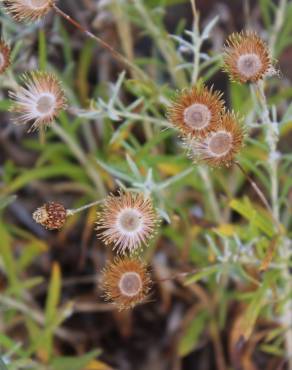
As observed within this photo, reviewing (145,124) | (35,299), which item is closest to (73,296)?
(35,299)

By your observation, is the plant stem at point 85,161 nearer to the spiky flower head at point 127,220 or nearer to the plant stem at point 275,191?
the plant stem at point 275,191

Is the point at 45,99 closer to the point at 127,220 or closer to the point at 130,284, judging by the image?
the point at 127,220

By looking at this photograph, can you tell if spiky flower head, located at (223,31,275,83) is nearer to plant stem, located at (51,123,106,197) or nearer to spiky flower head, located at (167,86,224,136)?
spiky flower head, located at (167,86,224,136)

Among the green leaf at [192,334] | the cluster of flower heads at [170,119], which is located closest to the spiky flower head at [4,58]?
the cluster of flower heads at [170,119]

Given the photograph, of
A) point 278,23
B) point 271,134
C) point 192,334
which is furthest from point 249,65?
point 192,334

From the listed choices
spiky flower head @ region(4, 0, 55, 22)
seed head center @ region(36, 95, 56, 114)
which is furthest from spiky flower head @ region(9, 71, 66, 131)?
spiky flower head @ region(4, 0, 55, 22)
